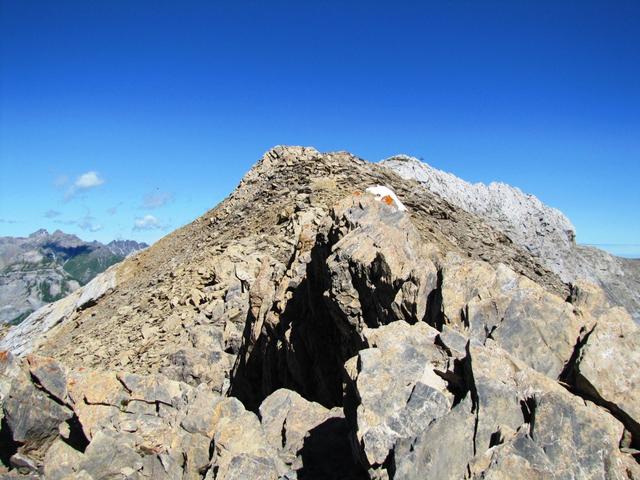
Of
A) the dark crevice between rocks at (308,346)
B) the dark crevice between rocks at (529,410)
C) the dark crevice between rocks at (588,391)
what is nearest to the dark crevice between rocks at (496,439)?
the dark crevice between rocks at (529,410)

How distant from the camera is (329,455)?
14156 millimetres

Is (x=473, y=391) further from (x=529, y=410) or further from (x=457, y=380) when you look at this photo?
(x=529, y=410)

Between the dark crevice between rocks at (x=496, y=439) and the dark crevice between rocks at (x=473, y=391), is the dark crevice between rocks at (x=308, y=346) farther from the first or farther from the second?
the dark crevice between rocks at (x=496, y=439)

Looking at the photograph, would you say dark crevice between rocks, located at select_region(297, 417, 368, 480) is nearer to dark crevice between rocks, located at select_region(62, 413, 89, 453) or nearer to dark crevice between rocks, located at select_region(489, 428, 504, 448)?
dark crevice between rocks, located at select_region(489, 428, 504, 448)

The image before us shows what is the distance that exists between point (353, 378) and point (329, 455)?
334 cm

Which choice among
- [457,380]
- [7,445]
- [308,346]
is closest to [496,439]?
[457,380]

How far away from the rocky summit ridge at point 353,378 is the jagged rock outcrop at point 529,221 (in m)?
29.1

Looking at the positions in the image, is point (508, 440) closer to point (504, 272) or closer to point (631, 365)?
point (631, 365)

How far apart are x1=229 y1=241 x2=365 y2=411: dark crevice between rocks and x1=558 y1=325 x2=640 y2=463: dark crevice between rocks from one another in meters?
7.43

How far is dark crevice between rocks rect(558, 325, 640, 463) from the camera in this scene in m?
9.98

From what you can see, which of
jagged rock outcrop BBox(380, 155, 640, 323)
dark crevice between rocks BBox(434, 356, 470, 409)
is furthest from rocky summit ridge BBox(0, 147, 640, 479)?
jagged rock outcrop BBox(380, 155, 640, 323)

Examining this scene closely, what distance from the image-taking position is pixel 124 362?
2997 cm

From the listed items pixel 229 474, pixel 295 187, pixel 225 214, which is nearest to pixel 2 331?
pixel 225 214

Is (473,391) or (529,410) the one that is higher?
(473,391)
